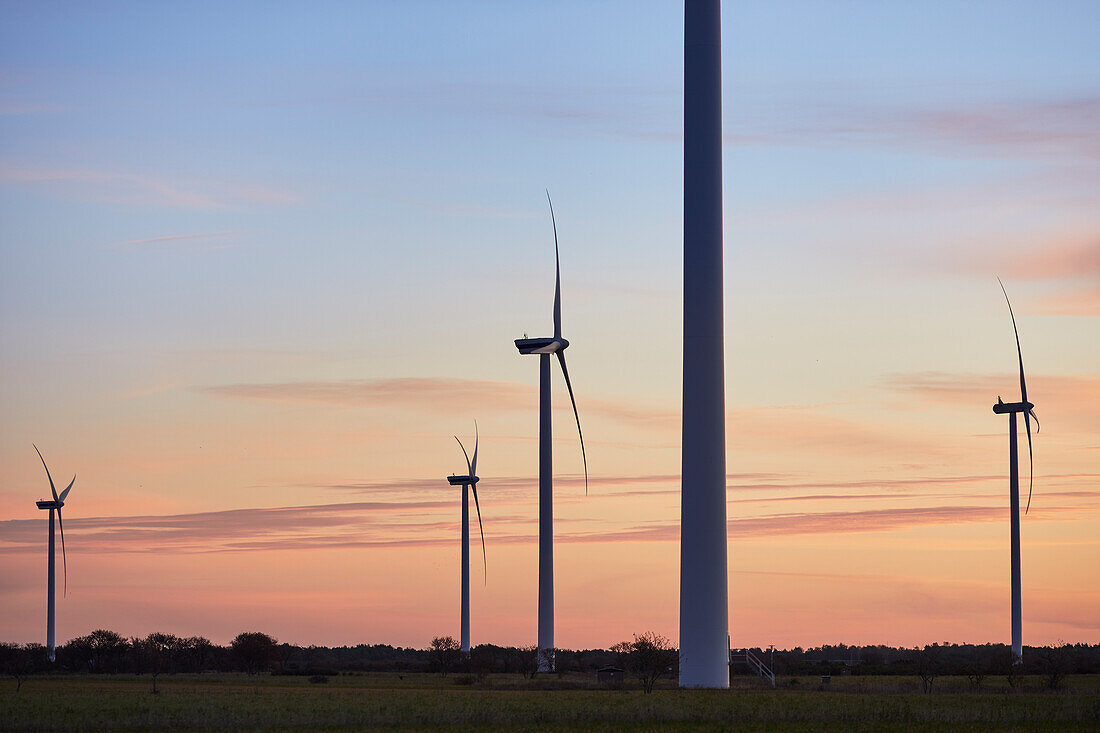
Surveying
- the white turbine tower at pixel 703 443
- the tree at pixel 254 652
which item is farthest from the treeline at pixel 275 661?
the white turbine tower at pixel 703 443

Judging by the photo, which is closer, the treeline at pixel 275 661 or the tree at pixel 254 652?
the treeline at pixel 275 661

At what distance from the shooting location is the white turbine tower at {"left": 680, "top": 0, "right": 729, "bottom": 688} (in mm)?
69750

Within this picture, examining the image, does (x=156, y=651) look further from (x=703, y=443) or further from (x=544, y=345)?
(x=703, y=443)

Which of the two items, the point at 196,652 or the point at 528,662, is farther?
the point at 196,652

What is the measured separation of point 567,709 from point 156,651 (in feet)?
233

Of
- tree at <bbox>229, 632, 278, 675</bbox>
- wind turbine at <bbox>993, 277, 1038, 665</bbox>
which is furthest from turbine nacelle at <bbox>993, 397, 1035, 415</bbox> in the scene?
tree at <bbox>229, 632, 278, 675</bbox>

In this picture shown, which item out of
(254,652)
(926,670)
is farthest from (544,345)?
(254,652)

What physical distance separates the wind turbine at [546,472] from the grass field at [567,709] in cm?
1465

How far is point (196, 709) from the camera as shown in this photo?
63.5 metres

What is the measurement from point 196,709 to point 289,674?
6204 centimetres

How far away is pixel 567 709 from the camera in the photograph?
198ft

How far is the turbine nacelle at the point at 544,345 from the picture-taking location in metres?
97.3

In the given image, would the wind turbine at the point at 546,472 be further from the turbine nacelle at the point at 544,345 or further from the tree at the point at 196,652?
the tree at the point at 196,652

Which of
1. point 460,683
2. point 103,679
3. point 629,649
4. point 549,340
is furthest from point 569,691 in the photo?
point 103,679
